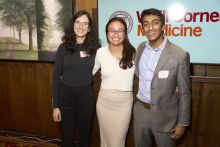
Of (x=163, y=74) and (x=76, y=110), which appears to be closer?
(x=163, y=74)

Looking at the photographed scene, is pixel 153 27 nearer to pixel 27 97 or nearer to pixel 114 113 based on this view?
pixel 114 113

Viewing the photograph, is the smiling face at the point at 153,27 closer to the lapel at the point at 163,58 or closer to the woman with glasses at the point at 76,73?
the lapel at the point at 163,58

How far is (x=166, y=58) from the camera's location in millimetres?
1779

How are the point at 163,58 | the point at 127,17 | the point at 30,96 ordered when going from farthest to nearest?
the point at 30,96 < the point at 127,17 < the point at 163,58

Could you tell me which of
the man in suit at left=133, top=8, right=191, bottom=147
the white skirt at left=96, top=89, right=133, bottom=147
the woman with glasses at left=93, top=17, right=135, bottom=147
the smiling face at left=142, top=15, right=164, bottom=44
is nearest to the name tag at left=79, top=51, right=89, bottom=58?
the woman with glasses at left=93, top=17, right=135, bottom=147

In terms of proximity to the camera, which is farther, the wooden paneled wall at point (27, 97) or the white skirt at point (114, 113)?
the wooden paneled wall at point (27, 97)

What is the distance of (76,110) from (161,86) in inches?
34.2

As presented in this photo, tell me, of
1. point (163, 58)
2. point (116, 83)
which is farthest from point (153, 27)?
point (116, 83)

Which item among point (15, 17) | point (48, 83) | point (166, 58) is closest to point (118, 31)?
point (166, 58)

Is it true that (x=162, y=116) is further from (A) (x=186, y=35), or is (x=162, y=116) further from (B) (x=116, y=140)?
(A) (x=186, y=35)

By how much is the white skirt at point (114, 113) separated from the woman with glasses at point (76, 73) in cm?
14

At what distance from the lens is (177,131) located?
5.98 ft

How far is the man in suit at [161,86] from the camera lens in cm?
176

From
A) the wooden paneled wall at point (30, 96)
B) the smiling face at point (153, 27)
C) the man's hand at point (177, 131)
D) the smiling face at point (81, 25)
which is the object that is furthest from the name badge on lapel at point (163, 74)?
the wooden paneled wall at point (30, 96)
